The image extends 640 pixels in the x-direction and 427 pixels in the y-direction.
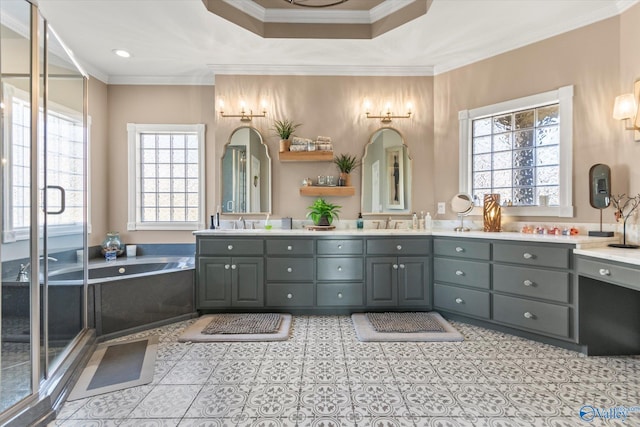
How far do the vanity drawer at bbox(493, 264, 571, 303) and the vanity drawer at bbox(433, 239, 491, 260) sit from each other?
0.16 metres

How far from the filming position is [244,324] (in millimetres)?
3008

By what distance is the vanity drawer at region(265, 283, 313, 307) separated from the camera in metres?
3.25

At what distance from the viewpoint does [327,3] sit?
2984mm

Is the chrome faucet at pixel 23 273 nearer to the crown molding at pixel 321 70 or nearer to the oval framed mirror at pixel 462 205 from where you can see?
the crown molding at pixel 321 70

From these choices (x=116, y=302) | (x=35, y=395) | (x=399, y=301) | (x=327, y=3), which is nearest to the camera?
(x=35, y=395)

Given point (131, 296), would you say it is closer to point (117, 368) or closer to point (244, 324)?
point (117, 368)

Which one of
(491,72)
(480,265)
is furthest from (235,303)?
(491,72)

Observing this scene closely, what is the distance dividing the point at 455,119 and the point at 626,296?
7.41 feet

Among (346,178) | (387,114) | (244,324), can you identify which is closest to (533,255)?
(346,178)

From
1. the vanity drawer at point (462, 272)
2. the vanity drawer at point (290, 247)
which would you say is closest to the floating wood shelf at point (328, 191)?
the vanity drawer at point (290, 247)

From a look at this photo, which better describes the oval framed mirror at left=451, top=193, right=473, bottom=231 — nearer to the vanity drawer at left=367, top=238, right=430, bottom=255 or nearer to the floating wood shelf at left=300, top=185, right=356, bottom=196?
Result: the vanity drawer at left=367, top=238, right=430, bottom=255

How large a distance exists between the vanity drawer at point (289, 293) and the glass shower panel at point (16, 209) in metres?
1.87

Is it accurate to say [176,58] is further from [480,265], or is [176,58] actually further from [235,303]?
[480,265]

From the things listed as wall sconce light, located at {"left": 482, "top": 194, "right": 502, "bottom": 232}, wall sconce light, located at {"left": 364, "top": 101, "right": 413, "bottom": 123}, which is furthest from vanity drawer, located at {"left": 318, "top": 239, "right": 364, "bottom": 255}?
wall sconce light, located at {"left": 364, "top": 101, "right": 413, "bottom": 123}
